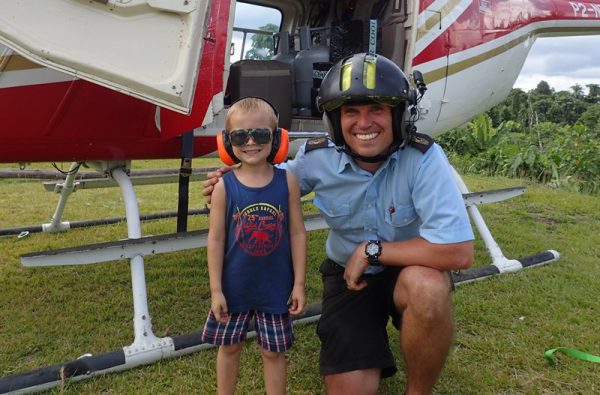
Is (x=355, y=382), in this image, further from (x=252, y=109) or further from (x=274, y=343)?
(x=252, y=109)

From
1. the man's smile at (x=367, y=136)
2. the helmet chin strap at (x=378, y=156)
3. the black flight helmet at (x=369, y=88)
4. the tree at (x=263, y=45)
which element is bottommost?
the helmet chin strap at (x=378, y=156)

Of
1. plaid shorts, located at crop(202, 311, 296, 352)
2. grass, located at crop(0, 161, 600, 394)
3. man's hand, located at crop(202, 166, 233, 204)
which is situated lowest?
grass, located at crop(0, 161, 600, 394)

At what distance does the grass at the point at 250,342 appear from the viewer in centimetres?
238

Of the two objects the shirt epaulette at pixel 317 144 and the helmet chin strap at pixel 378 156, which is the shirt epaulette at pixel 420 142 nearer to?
the helmet chin strap at pixel 378 156

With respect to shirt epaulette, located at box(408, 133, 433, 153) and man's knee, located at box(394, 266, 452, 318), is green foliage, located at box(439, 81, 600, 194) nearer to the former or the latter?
shirt epaulette, located at box(408, 133, 433, 153)

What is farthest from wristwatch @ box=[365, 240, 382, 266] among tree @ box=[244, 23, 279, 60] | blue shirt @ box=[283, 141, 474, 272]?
tree @ box=[244, 23, 279, 60]

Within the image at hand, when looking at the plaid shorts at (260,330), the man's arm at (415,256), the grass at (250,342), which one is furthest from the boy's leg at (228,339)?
the man's arm at (415,256)

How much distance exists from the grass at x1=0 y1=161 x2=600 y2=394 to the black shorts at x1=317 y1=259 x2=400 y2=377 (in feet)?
1.08

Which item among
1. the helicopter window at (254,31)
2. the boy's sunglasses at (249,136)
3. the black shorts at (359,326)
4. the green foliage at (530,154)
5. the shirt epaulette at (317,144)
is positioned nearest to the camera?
the boy's sunglasses at (249,136)

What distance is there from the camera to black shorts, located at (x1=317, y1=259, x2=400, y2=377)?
2041 millimetres

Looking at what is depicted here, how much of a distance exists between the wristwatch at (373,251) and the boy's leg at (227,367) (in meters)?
0.59

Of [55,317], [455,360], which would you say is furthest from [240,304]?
[55,317]

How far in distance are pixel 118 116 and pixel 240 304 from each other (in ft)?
4.13

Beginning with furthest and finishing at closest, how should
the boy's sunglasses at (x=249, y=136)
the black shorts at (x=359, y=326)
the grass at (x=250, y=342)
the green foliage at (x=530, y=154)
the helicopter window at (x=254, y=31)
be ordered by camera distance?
the green foliage at (x=530, y=154) → the helicopter window at (x=254, y=31) → the grass at (x=250, y=342) → the black shorts at (x=359, y=326) → the boy's sunglasses at (x=249, y=136)
